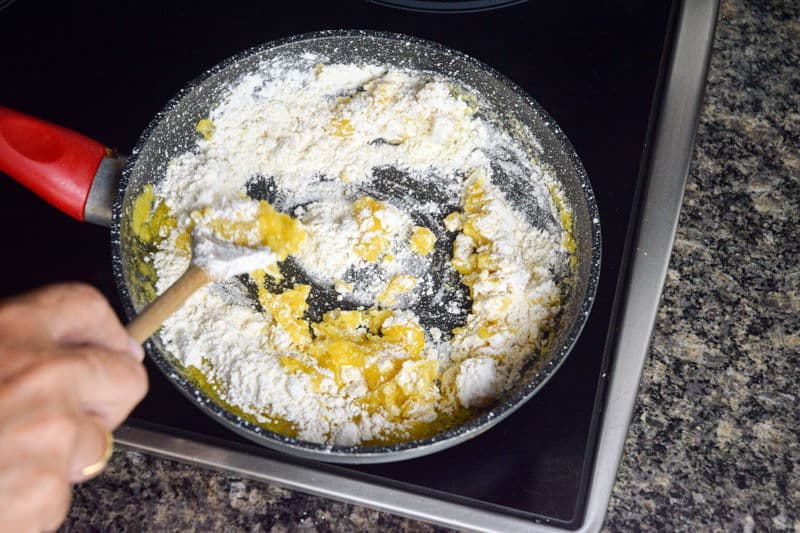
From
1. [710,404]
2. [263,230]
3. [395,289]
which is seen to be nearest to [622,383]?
[710,404]

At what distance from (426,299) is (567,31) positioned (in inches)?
21.8

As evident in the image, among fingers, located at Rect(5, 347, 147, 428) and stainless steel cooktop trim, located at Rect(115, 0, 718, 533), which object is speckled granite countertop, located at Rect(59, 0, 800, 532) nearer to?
stainless steel cooktop trim, located at Rect(115, 0, 718, 533)

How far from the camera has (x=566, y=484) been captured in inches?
37.3

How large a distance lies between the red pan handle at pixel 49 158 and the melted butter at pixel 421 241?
18.7 inches

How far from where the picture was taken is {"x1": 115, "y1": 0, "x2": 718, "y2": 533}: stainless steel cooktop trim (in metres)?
0.91

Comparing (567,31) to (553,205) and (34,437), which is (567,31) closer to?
(553,205)

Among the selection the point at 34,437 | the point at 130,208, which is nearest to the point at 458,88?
the point at 130,208

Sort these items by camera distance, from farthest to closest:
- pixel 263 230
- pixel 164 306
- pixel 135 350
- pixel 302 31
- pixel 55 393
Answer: pixel 302 31 → pixel 263 230 → pixel 164 306 → pixel 135 350 → pixel 55 393

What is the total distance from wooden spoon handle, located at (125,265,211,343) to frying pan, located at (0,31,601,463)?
3.1 inches

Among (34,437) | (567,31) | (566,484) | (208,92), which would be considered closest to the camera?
(34,437)

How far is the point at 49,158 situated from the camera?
37.6 inches

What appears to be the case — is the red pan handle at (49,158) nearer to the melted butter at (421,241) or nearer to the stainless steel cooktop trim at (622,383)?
the stainless steel cooktop trim at (622,383)

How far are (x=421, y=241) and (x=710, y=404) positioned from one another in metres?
0.48

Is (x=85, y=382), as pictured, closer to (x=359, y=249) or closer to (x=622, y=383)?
(x=359, y=249)
